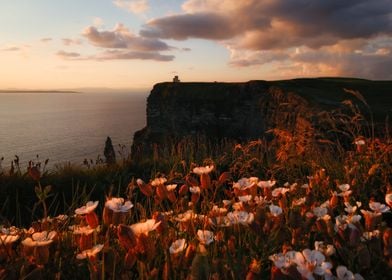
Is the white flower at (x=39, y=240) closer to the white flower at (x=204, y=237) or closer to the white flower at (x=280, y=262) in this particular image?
the white flower at (x=204, y=237)

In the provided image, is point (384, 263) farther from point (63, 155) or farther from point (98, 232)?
point (63, 155)

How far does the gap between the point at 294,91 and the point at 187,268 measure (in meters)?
40.6

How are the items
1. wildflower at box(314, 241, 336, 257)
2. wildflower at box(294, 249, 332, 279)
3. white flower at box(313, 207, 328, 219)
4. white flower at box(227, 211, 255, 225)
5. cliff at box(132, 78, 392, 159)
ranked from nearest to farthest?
1. wildflower at box(294, 249, 332, 279)
2. wildflower at box(314, 241, 336, 257)
3. white flower at box(227, 211, 255, 225)
4. white flower at box(313, 207, 328, 219)
5. cliff at box(132, 78, 392, 159)

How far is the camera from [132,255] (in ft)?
6.94

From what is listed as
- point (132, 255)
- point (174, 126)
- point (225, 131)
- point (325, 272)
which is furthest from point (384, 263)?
point (174, 126)

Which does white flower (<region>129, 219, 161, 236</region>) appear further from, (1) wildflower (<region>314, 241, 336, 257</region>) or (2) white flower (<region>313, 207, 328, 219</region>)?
(2) white flower (<region>313, 207, 328, 219</region>)

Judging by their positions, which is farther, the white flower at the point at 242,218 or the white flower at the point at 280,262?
the white flower at the point at 242,218

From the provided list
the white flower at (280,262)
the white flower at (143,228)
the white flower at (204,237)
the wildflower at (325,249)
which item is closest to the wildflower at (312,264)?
the white flower at (280,262)

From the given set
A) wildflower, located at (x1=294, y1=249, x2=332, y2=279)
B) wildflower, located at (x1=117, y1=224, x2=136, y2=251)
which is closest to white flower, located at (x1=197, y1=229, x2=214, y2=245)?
wildflower, located at (x1=117, y1=224, x2=136, y2=251)

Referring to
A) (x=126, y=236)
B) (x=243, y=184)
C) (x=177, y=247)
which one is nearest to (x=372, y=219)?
(x=243, y=184)

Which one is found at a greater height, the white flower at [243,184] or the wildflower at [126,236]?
the wildflower at [126,236]

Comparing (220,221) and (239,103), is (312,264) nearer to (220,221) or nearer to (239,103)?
(220,221)

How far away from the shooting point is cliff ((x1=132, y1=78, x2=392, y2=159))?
38469 millimetres

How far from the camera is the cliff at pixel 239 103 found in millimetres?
38469
